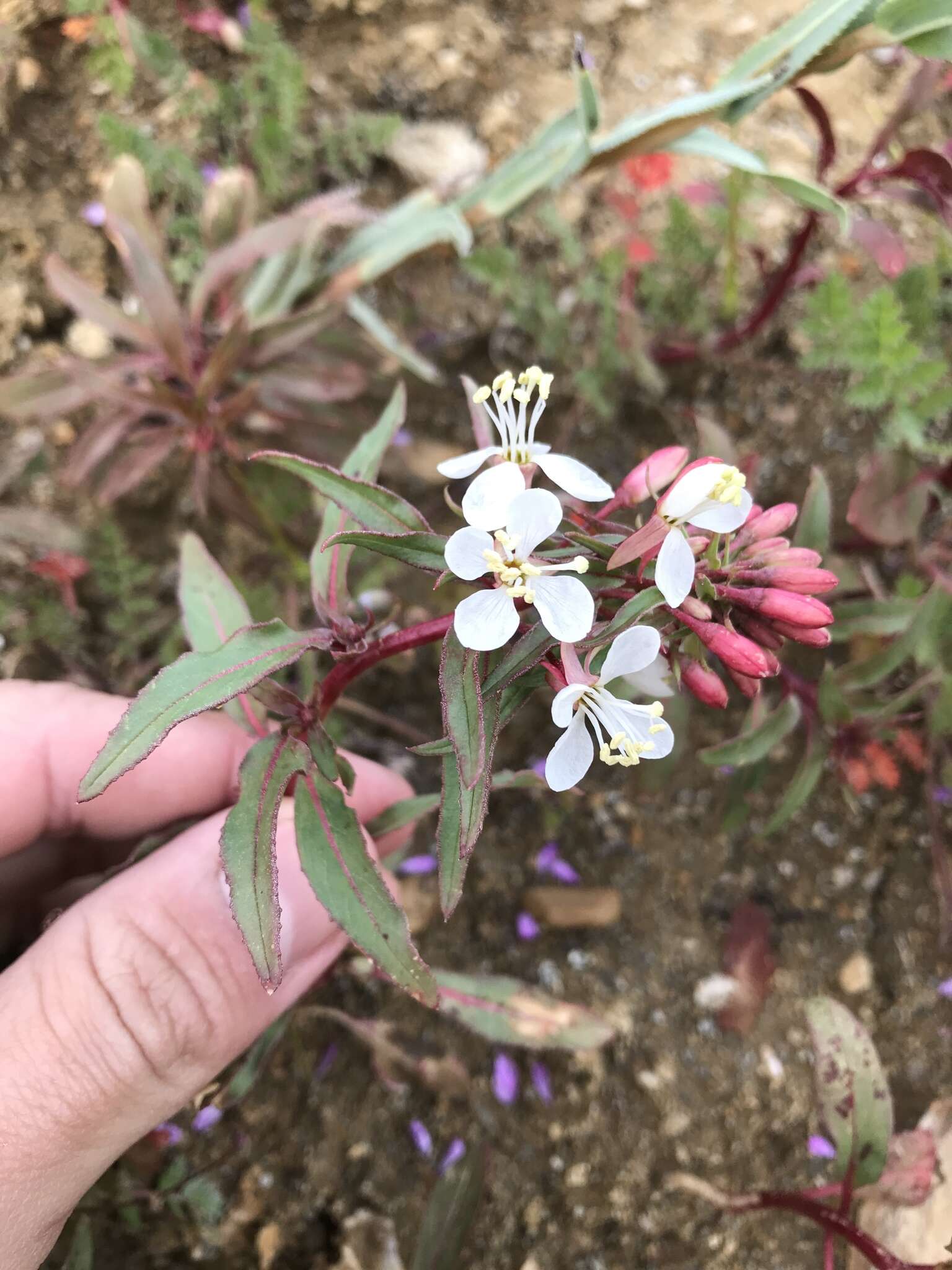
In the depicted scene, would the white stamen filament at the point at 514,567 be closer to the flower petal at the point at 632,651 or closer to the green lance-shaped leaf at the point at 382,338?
the flower petal at the point at 632,651

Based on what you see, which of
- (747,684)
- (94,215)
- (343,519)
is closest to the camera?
(747,684)

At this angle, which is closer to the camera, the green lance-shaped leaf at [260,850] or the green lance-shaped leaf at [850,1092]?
the green lance-shaped leaf at [260,850]

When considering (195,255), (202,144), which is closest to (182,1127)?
(195,255)

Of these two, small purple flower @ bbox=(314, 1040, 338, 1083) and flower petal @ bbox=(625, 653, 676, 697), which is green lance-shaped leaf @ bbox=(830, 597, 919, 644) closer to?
flower petal @ bbox=(625, 653, 676, 697)

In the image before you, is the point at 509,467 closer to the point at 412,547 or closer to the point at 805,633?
the point at 412,547

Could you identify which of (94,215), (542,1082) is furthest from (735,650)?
(94,215)

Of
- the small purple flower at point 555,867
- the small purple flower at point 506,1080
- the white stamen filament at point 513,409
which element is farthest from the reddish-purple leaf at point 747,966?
the white stamen filament at point 513,409

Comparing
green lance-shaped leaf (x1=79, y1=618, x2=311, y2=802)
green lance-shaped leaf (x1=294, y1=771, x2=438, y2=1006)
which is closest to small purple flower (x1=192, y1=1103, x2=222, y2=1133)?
green lance-shaped leaf (x1=294, y1=771, x2=438, y2=1006)
